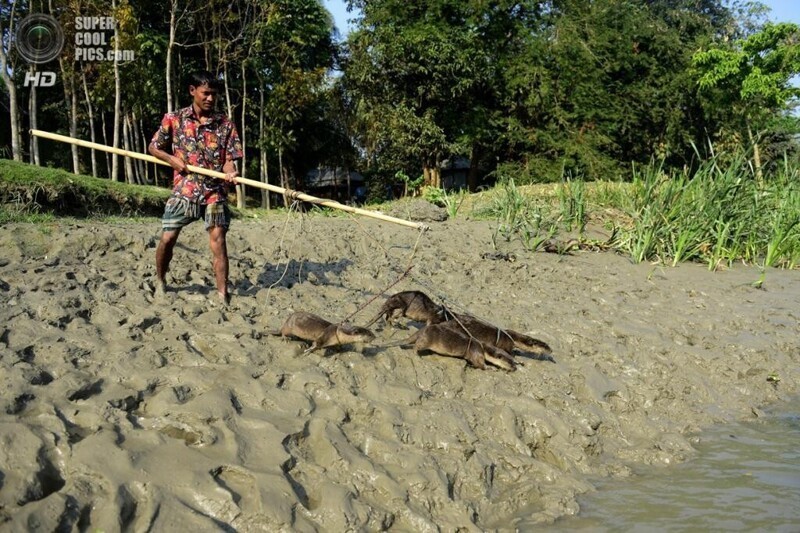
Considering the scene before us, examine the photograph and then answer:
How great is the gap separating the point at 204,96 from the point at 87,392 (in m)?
2.40

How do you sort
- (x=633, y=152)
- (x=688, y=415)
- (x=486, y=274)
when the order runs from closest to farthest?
(x=688, y=415), (x=486, y=274), (x=633, y=152)

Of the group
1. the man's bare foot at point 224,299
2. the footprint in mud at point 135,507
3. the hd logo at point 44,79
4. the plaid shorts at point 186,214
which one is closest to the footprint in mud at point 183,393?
the footprint in mud at point 135,507

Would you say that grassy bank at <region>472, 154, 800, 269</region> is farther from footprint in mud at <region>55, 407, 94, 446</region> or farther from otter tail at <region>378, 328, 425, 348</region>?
footprint in mud at <region>55, 407, 94, 446</region>

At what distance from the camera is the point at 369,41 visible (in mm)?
24391

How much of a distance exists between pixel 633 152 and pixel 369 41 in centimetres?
1172

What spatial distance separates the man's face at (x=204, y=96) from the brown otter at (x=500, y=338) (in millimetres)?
2330

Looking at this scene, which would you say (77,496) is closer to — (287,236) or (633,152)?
(287,236)

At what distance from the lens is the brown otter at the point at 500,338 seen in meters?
4.51

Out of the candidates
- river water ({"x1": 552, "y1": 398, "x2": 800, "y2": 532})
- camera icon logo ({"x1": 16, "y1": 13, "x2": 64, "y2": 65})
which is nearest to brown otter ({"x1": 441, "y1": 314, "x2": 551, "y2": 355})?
river water ({"x1": 552, "y1": 398, "x2": 800, "y2": 532})

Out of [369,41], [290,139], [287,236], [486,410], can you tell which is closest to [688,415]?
[486,410]

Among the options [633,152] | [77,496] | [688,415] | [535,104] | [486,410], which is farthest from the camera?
[633,152]

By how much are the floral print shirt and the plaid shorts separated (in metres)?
0.04

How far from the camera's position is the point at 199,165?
495cm

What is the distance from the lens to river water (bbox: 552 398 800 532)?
3121mm
